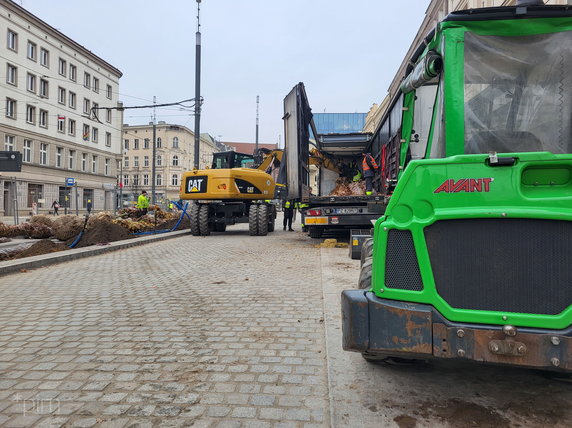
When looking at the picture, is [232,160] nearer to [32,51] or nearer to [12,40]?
[12,40]

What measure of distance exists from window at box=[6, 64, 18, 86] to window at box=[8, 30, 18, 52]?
132 centimetres

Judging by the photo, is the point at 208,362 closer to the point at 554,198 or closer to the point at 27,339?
the point at 27,339

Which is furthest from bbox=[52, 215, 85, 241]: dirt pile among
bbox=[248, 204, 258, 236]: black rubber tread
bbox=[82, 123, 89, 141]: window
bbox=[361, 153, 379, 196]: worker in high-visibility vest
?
bbox=[82, 123, 89, 141]: window

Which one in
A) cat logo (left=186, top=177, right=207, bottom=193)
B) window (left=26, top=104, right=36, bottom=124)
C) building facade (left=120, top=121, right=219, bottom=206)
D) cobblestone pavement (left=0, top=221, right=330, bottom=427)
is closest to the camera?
cobblestone pavement (left=0, top=221, right=330, bottom=427)

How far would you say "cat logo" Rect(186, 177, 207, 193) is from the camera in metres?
13.9

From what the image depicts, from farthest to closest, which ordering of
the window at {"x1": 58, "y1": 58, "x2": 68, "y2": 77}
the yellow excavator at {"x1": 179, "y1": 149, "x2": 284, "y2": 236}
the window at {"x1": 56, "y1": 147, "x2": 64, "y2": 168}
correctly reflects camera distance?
1. the window at {"x1": 58, "y1": 58, "x2": 68, "y2": 77}
2. the window at {"x1": 56, "y1": 147, "x2": 64, "y2": 168}
3. the yellow excavator at {"x1": 179, "y1": 149, "x2": 284, "y2": 236}

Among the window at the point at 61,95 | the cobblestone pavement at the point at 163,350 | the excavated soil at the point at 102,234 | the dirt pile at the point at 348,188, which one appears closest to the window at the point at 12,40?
the window at the point at 61,95

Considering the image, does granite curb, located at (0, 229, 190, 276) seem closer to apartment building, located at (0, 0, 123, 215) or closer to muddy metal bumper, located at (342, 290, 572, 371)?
muddy metal bumper, located at (342, 290, 572, 371)

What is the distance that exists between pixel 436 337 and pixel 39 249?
30.4 feet

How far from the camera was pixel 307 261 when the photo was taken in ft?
27.5

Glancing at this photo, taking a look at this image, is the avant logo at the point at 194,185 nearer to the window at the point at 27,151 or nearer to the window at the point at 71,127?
the window at the point at 27,151

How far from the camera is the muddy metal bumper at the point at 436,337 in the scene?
6.75 ft

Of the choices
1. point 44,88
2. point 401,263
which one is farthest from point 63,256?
point 44,88

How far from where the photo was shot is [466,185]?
A: 87.1 inches
